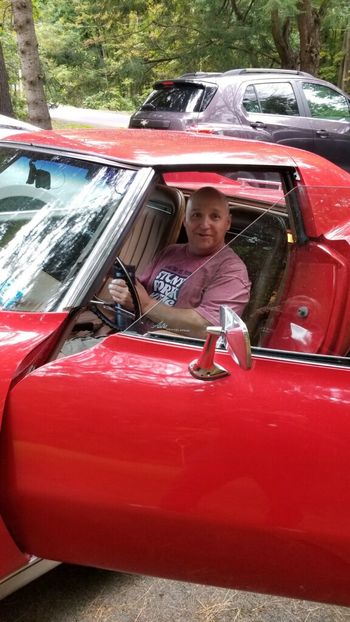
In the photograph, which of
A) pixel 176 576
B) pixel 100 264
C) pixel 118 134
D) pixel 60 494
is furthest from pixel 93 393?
pixel 118 134

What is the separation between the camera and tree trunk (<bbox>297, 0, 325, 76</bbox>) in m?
12.8

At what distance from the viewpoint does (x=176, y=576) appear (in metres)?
1.48

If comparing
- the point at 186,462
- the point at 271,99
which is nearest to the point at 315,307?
the point at 186,462

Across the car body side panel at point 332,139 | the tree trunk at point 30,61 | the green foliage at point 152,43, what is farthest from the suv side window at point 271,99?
the green foliage at point 152,43

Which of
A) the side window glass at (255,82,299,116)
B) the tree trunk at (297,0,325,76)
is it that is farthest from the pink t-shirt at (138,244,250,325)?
the tree trunk at (297,0,325,76)

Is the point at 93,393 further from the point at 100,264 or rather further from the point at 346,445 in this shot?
the point at 346,445

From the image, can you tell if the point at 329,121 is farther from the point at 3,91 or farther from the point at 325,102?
the point at 3,91

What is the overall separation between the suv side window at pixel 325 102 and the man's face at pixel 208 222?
6195mm

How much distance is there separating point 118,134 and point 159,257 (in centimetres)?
56

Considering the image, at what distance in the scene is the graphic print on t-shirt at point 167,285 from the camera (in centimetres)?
211

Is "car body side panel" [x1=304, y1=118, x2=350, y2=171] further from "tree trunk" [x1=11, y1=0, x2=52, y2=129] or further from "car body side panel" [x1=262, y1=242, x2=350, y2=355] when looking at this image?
"car body side panel" [x1=262, y1=242, x2=350, y2=355]

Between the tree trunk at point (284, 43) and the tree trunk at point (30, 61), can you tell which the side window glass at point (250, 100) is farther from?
the tree trunk at point (284, 43)

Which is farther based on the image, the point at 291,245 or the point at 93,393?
the point at 291,245

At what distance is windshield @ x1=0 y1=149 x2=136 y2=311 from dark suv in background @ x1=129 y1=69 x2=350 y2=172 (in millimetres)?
5033
